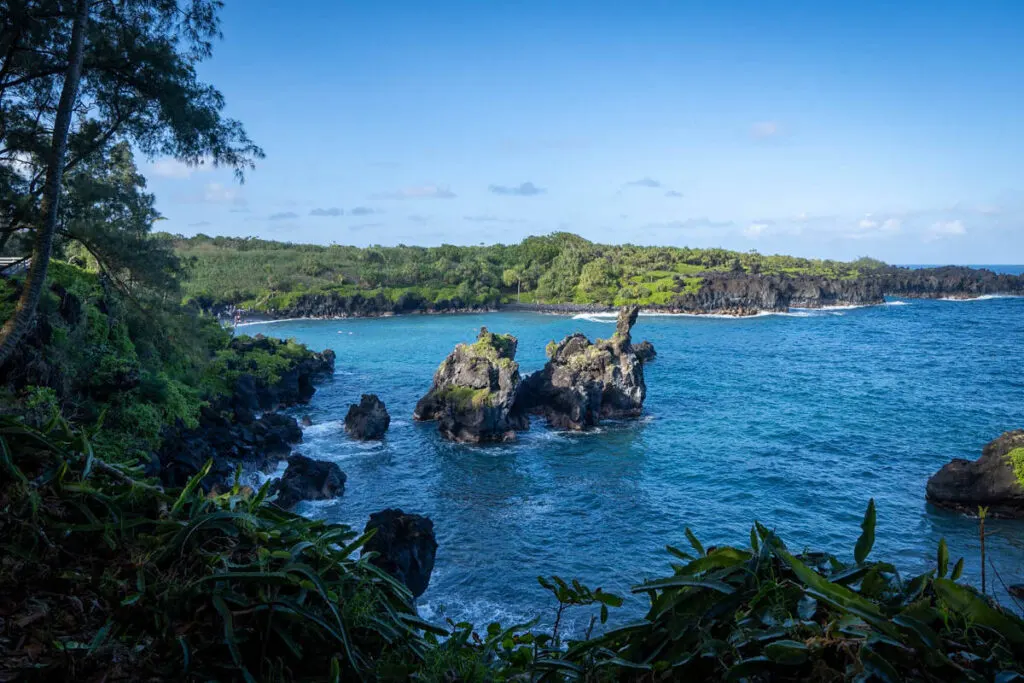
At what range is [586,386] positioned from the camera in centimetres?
4084

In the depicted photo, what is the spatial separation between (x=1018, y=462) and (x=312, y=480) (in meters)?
29.3

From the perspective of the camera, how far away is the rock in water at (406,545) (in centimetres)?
1608

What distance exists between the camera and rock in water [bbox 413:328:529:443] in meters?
37.6

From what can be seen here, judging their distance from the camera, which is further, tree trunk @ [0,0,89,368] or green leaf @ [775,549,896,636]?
tree trunk @ [0,0,89,368]

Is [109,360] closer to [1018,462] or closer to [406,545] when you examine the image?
[406,545]

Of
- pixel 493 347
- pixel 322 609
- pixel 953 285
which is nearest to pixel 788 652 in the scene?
pixel 322 609

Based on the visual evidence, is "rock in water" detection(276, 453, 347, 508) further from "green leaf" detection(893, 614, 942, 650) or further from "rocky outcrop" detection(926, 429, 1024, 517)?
"rocky outcrop" detection(926, 429, 1024, 517)

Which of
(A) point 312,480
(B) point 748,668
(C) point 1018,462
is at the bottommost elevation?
(A) point 312,480

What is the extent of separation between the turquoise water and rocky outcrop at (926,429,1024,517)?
29.6 inches

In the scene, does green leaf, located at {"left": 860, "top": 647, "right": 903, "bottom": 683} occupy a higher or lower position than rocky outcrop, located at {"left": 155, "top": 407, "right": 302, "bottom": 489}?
higher

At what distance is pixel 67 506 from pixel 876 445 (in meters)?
40.8

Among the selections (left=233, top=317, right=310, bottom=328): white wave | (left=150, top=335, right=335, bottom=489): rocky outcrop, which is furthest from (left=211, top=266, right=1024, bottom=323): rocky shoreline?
(left=150, top=335, right=335, bottom=489): rocky outcrop

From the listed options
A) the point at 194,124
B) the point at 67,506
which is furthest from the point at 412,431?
the point at 67,506

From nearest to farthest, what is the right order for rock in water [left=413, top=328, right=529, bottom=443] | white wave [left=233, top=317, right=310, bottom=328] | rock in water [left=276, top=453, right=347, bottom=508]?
rock in water [left=276, top=453, right=347, bottom=508], rock in water [left=413, top=328, right=529, bottom=443], white wave [left=233, top=317, right=310, bottom=328]
